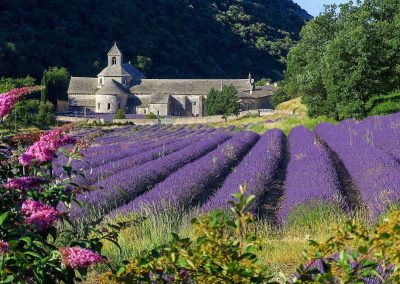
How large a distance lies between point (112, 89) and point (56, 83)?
823cm

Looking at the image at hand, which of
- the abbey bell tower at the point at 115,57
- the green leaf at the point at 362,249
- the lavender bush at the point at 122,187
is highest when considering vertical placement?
the abbey bell tower at the point at 115,57

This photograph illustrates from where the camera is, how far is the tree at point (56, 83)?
79.4 metres

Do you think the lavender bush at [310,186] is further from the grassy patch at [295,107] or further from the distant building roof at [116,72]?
the distant building roof at [116,72]

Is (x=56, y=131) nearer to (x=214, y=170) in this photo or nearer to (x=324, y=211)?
(x=324, y=211)

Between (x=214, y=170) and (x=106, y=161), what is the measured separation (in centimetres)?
545

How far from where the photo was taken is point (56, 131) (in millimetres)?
3078

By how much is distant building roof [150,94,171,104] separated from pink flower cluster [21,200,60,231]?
80699 millimetres

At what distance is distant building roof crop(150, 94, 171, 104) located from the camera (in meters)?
83.7

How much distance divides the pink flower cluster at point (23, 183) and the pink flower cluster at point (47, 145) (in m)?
0.10

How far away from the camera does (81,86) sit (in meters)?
89.0

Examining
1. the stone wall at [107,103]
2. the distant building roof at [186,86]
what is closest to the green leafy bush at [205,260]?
the stone wall at [107,103]

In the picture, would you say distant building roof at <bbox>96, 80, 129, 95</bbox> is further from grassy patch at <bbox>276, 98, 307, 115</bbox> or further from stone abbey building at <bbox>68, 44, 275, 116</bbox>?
grassy patch at <bbox>276, 98, 307, 115</bbox>

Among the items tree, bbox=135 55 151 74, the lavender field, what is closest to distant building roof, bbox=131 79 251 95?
tree, bbox=135 55 151 74

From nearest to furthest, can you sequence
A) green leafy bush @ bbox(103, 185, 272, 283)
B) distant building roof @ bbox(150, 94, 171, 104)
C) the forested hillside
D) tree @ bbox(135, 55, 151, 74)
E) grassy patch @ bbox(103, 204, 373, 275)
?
green leafy bush @ bbox(103, 185, 272, 283), grassy patch @ bbox(103, 204, 373, 275), distant building roof @ bbox(150, 94, 171, 104), the forested hillside, tree @ bbox(135, 55, 151, 74)
